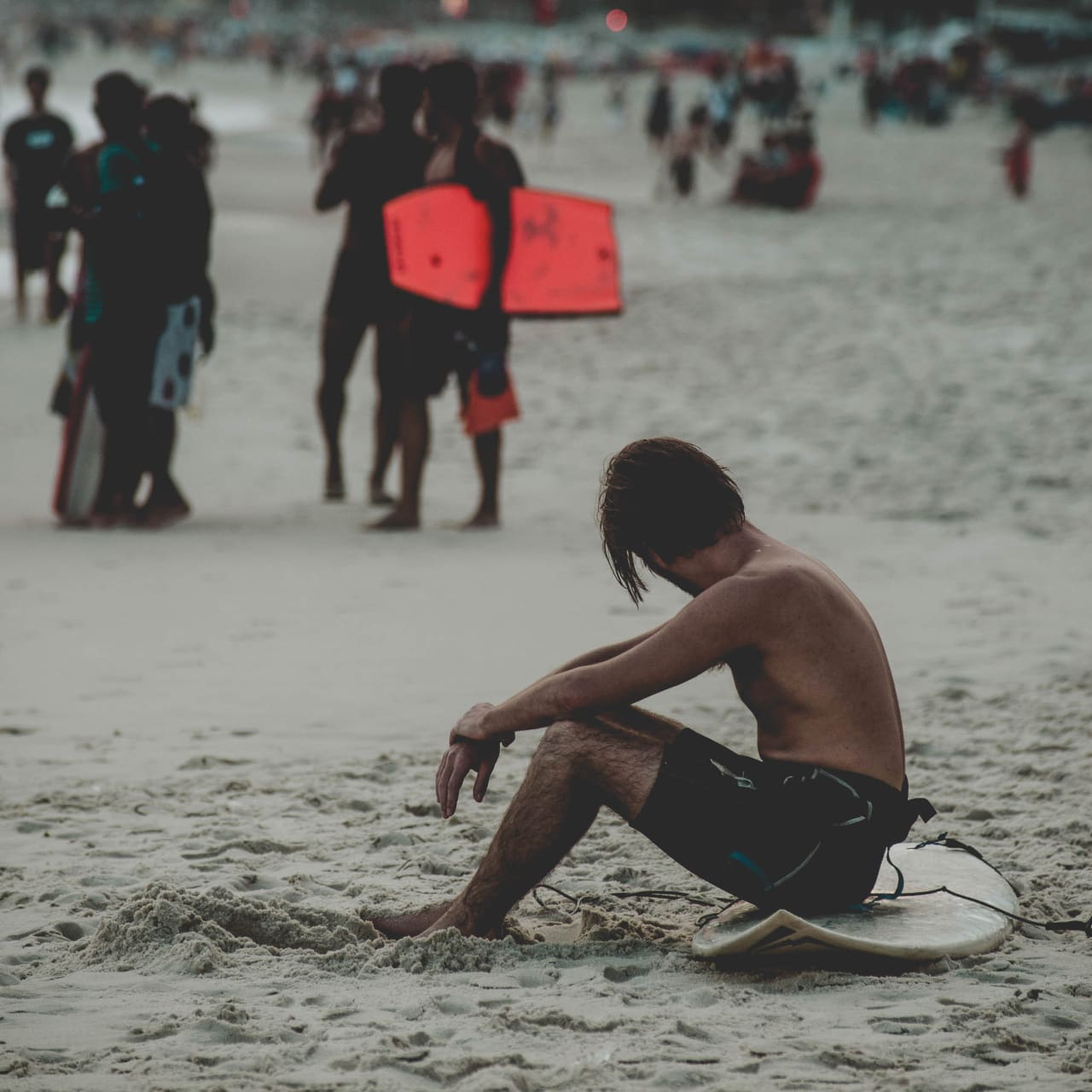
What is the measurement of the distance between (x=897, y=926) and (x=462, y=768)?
0.90 meters

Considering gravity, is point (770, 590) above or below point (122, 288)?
below

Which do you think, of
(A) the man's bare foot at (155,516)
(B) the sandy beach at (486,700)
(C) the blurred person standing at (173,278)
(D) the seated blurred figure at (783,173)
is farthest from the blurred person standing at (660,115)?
(A) the man's bare foot at (155,516)

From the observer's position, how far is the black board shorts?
3.26 m

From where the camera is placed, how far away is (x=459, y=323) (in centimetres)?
698

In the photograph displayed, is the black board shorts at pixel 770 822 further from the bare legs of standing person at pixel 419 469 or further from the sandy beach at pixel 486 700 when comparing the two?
the bare legs of standing person at pixel 419 469

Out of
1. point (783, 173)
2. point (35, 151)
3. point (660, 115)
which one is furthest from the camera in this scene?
point (660, 115)

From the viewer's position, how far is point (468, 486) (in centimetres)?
873

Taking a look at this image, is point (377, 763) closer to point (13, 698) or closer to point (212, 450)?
point (13, 698)

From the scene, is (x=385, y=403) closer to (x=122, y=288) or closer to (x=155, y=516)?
(x=155, y=516)

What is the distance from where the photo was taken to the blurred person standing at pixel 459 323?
6.68 meters

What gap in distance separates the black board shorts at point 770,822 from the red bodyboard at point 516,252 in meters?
3.85

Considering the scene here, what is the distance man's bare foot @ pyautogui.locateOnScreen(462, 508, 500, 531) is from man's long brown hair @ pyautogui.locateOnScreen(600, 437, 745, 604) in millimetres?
4169

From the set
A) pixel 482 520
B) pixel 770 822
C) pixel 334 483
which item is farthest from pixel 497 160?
pixel 770 822

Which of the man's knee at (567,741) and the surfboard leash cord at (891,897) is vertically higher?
the man's knee at (567,741)
